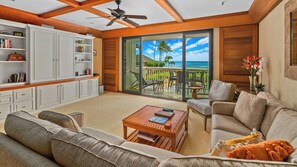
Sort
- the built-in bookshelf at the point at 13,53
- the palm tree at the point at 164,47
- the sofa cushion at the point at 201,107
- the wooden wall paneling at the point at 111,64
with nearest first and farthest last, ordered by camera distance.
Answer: the sofa cushion at the point at 201,107, the built-in bookshelf at the point at 13,53, the wooden wall paneling at the point at 111,64, the palm tree at the point at 164,47

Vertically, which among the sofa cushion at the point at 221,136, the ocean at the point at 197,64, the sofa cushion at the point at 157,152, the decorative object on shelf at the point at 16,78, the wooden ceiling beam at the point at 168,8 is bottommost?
the sofa cushion at the point at 157,152

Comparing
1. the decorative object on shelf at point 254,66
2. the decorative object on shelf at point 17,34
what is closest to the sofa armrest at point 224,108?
the decorative object on shelf at point 254,66

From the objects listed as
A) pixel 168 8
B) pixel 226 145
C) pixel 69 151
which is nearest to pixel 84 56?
pixel 168 8

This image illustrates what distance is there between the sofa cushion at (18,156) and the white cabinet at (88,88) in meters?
4.54

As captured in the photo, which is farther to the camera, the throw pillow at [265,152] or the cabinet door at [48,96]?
the cabinet door at [48,96]

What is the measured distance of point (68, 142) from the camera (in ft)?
2.91

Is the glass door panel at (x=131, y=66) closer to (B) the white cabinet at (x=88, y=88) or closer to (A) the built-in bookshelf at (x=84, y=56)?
(B) the white cabinet at (x=88, y=88)

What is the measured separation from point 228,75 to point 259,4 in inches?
73.5

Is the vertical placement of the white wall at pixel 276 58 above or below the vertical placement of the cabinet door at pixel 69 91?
above

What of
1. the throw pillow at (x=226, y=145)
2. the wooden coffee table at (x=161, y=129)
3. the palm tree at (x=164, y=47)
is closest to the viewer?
the throw pillow at (x=226, y=145)

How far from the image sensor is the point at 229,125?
2.16m

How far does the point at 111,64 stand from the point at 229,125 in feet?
17.7

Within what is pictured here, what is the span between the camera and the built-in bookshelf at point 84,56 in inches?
224

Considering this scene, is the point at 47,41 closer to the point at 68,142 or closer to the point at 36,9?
the point at 36,9
